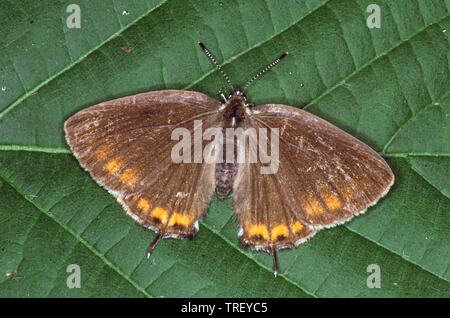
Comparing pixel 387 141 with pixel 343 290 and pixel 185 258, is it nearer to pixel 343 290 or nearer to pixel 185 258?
pixel 343 290

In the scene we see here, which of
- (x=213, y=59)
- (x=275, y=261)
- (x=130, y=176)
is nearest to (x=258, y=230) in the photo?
(x=275, y=261)

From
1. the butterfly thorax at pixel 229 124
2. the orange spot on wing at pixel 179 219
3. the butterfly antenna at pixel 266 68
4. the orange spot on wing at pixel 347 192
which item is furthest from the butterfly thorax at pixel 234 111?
the orange spot on wing at pixel 347 192

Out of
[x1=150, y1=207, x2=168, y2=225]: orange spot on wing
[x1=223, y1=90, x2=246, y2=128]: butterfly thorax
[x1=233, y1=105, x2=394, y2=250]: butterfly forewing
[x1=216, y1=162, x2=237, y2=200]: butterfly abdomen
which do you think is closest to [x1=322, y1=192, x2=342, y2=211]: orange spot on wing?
[x1=233, y1=105, x2=394, y2=250]: butterfly forewing

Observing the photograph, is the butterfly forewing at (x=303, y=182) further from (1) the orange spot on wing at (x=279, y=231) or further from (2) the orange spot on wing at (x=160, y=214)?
(2) the orange spot on wing at (x=160, y=214)

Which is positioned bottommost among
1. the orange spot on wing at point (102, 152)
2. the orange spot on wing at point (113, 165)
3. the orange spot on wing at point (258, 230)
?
the orange spot on wing at point (258, 230)

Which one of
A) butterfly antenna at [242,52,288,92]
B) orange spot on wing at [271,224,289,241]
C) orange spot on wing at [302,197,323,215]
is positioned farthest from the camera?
butterfly antenna at [242,52,288,92]

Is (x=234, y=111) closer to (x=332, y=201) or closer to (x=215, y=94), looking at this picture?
(x=215, y=94)

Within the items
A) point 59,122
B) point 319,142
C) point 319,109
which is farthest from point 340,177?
point 59,122

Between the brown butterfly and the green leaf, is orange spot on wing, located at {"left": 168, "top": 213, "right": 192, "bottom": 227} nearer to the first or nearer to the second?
the brown butterfly
